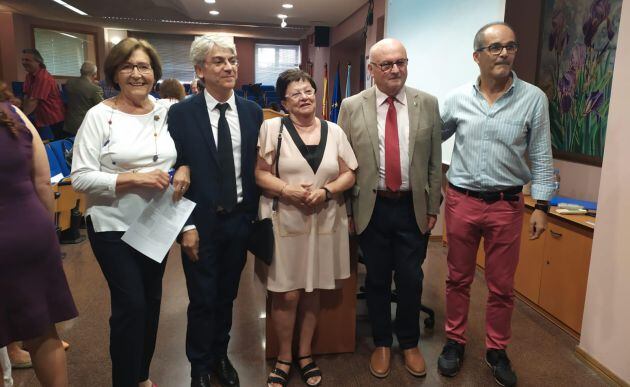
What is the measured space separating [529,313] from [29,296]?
2957mm

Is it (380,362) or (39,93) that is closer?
(380,362)

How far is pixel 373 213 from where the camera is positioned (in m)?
2.30

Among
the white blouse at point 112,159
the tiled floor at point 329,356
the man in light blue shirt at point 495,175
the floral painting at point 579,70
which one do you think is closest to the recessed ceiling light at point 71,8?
the tiled floor at point 329,356

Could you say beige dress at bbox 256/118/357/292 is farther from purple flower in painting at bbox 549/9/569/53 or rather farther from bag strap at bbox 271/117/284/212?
purple flower in painting at bbox 549/9/569/53

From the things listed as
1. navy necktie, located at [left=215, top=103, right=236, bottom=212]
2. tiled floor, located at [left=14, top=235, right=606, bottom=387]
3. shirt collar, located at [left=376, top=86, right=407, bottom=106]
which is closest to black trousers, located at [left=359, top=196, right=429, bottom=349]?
tiled floor, located at [left=14, top=235, right=606, bottom=387]

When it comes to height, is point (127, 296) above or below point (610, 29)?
below

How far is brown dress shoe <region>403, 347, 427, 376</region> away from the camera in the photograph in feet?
7.88

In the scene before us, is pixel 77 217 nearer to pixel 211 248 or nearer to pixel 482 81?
pixel 211 248

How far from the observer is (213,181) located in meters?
1.96

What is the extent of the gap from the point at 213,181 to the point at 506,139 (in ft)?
4.46

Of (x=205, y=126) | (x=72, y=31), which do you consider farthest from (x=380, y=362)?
(x=72, y=31)

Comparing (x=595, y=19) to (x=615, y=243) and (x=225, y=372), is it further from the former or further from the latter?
(x=225, y=372)

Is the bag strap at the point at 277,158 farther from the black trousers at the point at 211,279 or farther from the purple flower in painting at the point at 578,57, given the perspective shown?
the purple flower in painting at the point at 578,57

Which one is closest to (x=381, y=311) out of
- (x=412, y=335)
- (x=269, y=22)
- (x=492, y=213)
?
(x=412, y=335)
